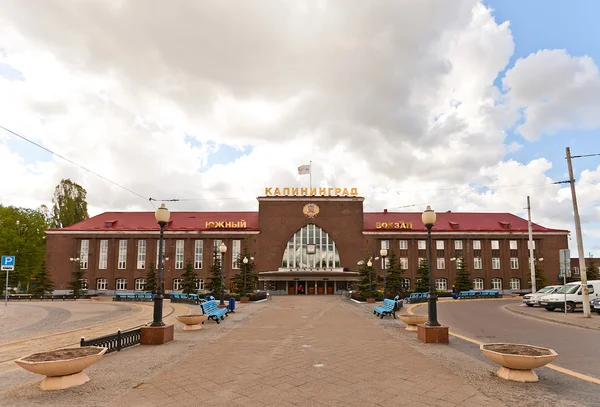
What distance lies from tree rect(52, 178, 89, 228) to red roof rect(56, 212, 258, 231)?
7.24 meters

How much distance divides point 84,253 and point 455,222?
5747 cm

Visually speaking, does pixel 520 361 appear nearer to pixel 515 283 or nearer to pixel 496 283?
pixel 496 283

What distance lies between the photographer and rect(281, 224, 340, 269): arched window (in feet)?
192

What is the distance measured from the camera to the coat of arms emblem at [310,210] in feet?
196

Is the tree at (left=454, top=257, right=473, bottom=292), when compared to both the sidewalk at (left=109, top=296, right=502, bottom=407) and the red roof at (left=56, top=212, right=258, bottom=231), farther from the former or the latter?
the sidewalk at (left=109, top=296, right=502, bottom=407)

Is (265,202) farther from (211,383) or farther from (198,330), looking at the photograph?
(211,383)

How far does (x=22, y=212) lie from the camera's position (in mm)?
62781

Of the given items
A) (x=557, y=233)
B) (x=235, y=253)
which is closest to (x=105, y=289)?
(x=235, y=253)

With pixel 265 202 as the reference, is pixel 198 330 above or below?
below

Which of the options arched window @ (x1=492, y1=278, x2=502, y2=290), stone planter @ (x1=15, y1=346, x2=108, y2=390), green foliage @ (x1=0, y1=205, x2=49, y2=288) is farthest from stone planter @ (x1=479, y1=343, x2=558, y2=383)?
green foliage @ (x1=0, y1=205, x2=49, y2=288)

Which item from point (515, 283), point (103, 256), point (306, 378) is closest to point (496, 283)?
point (515, 283)

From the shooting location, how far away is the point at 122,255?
190 feet

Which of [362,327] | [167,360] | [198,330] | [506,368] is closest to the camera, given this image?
[506,368]

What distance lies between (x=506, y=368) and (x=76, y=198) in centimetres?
7363
